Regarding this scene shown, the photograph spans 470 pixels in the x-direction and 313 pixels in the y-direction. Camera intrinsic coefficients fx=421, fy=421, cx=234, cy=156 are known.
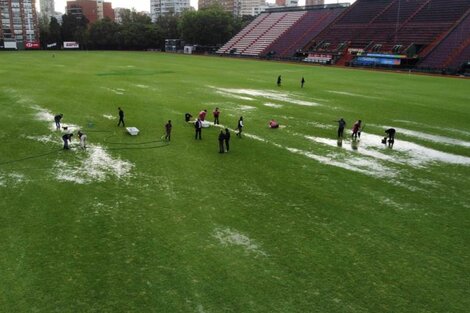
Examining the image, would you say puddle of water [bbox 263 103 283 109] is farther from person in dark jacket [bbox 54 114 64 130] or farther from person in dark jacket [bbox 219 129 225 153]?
person in dark jacket [bbox 54 114 64 130]

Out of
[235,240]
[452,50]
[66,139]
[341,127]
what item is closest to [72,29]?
[452,50]

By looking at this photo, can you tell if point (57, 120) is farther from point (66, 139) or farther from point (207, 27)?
point (207, 27)

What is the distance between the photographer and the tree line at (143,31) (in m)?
130

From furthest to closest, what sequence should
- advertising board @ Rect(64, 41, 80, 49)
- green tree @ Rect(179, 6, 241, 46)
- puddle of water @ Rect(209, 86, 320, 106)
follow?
1. advertising board @ Rect(64, 41, 80, 49)
2. green tree @ Rect(179, 6, 241, 46)
3. puddle of water @ Rect(209, 86, 320, 106)

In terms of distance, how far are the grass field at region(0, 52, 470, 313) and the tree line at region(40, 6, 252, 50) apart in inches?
4054

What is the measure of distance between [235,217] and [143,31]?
13974 centimetres

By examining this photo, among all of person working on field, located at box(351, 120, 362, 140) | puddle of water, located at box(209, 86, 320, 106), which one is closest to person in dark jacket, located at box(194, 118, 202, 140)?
person working on field, located at box(351, 120, 362, 140)

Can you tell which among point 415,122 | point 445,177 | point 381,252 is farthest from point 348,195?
point 415,122

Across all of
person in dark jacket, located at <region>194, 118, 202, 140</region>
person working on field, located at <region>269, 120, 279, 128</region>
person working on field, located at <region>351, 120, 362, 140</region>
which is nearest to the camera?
person in dark jacket, located at <region>194, 118, 202, 140</region>

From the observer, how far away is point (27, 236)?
14.1 m

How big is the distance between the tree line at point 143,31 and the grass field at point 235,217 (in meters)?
103

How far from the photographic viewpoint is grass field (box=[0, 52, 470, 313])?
37.7ft

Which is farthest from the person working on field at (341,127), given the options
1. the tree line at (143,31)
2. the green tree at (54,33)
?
the green tree at (54,33)

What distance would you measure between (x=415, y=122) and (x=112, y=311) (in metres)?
29.0
